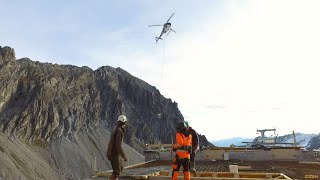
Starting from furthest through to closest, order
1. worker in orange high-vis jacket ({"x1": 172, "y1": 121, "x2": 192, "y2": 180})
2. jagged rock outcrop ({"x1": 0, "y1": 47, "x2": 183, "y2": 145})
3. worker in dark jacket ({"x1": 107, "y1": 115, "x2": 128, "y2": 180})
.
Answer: jagged rock outcrop ({"x1": 0, "y1": 47, "x2": 183, "y2": 145})
worker in orange high-vis jacket ({"x1": 172, "y1": 121, "x2": 192, "y2": 180})
worker in dark jacket ({"x1": 107, "y1": 115, "x2": 128, "y2": 180})

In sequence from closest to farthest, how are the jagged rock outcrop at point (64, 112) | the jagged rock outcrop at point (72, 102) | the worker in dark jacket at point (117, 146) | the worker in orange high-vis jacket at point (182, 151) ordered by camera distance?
the worker in dark jacket at point (117, 146) < the worker in orange high-vis jacket at point (182, 151) < the jagged rock outcrop at point (64, 112) < the jagged rock outcrop at point (72, 102)

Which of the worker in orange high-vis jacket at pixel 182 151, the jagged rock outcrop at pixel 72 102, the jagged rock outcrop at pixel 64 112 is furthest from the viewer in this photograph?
the jagged rock outcrop at pixel 72 102

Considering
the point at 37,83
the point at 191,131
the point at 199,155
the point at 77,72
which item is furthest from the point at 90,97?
the point at 191,131

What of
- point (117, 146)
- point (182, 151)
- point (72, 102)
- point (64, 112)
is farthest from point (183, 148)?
point (72, 102)

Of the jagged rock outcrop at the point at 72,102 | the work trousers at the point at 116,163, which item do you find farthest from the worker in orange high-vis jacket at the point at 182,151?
the jagged rock outcrop at the point at 72,102

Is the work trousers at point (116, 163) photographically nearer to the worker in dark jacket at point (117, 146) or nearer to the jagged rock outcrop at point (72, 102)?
the worker in dark jacket at point (117, 146)

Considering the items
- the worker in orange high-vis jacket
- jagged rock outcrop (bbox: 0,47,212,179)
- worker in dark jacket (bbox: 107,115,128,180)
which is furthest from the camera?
jagged rock outcrop (bbox: 0,47,212,179)

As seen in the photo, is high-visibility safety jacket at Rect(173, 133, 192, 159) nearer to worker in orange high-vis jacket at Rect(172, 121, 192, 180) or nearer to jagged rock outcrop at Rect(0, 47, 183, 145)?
worker in orange high-vis jacket at Rect(172, 121, 192, 180)

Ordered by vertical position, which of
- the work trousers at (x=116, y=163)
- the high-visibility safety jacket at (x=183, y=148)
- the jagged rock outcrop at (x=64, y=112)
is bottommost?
the work trousers at (x=116, y=163)

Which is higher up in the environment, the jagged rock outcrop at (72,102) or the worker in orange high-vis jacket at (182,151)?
the jagged rock outcrop at (72,102)

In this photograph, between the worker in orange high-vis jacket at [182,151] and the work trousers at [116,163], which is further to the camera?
the worker in orange high-vis jacket at [182,151]

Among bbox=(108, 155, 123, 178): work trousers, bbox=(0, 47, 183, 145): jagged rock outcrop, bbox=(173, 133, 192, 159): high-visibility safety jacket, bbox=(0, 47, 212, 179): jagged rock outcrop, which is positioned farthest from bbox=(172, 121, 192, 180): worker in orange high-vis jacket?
bbox=(0, 47, 183, 145): jagged rock outcrop

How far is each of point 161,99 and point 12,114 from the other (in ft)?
182

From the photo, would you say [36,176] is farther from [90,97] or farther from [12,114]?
[90,97]
